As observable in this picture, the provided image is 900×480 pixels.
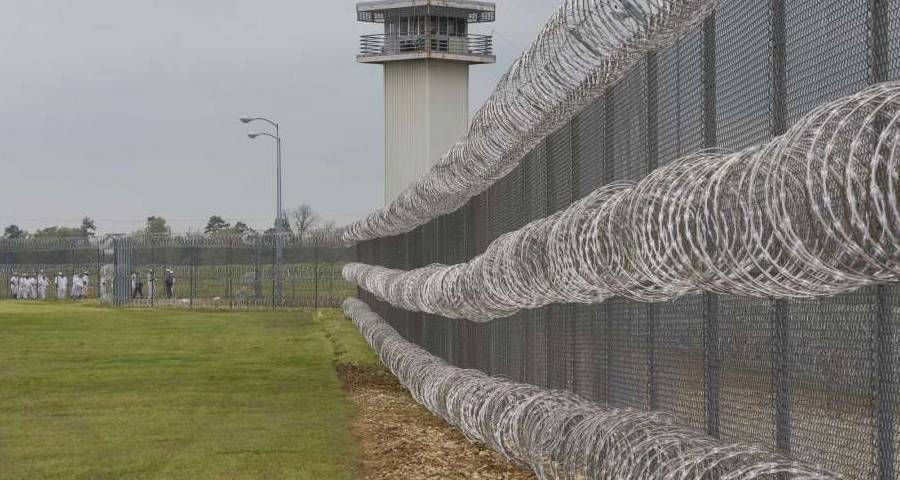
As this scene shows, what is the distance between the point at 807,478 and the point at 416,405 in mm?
9638

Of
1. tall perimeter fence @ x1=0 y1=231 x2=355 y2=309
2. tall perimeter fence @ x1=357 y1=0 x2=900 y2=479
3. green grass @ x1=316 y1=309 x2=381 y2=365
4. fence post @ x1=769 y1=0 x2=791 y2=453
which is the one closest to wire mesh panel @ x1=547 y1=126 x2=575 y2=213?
tall perimeter fence @ x1=357 y1=0 x2=900 y2=479

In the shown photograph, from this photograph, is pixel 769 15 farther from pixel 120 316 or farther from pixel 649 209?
pixel 120 316

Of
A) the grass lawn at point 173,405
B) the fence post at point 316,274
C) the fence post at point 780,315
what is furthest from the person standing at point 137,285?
the fence post at point 780,315

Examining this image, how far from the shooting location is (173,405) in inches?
557

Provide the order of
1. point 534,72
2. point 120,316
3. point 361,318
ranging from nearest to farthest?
1. point 534,72
2. point 361,318
3. point 120,316

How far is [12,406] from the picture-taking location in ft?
45.9

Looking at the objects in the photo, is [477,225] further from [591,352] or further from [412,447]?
[591,352]

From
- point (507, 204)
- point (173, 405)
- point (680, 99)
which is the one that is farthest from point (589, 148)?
point (173, 405)

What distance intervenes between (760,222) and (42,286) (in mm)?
57953

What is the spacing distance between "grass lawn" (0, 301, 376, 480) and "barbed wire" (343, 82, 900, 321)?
14.0ft

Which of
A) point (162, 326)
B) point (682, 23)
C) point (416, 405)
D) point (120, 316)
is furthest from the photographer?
point (120, 316)

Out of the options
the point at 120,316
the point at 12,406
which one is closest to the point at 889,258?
the point at 12,406

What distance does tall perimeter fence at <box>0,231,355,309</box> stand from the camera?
46875 mm

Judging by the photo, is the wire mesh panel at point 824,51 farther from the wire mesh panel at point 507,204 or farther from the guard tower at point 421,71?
the guard tower at point 421,71
